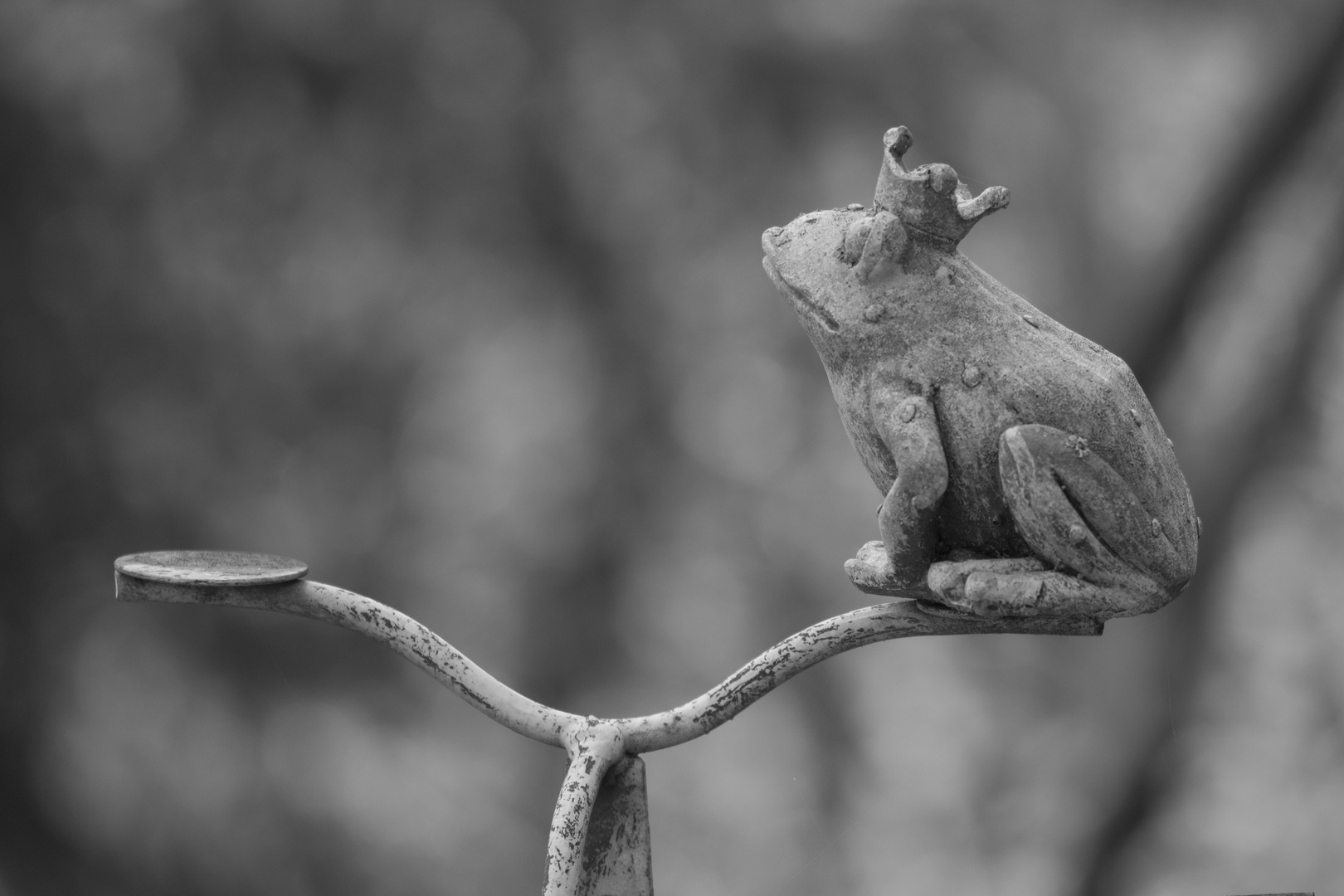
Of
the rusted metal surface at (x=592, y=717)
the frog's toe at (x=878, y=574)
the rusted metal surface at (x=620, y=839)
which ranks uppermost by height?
the frog's toe at (x=878, y=574)

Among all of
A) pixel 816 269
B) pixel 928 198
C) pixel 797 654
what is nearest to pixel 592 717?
pixel 797 654

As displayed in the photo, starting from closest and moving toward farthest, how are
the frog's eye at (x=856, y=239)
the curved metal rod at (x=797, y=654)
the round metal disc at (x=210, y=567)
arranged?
the frog's eye at (x=856, y=239), the curved metal rod at (x=797, y=654), the round metal disc at (x=210, y=567)

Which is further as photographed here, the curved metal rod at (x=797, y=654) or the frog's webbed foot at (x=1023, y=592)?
the curved metal rod at (x=797, y=654)

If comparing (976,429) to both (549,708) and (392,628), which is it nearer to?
(549,708)

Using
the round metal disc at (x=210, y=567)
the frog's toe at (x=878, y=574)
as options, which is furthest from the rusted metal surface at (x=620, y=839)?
the round metal disc at (x=210, y=567)

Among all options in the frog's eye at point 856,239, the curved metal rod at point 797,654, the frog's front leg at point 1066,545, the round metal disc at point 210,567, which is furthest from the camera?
the round metal disc at point 210,567

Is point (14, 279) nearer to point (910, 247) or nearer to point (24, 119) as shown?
point (24, 119)

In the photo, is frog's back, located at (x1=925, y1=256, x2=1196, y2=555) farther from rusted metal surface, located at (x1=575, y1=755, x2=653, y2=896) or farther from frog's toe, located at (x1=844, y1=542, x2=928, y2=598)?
rusted metal surface, located at (x1=575, y1=755, x2=653, y2=896)

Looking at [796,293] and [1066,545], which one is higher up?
[796,293]

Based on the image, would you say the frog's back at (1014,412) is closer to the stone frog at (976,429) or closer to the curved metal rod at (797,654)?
the stone frog at (976,429)
